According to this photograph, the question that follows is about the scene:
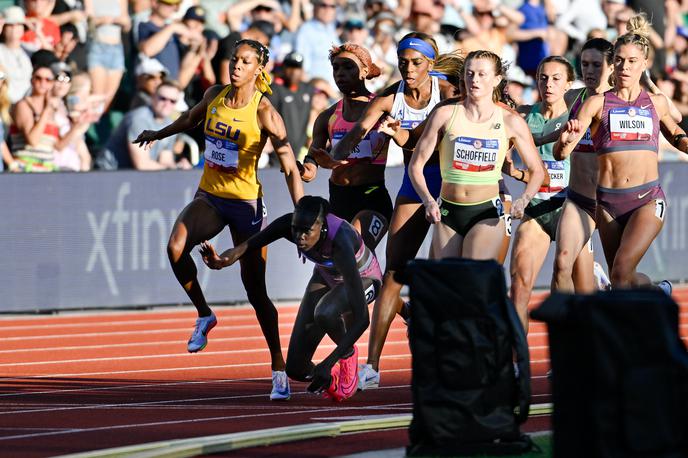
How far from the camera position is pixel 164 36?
16.7 m

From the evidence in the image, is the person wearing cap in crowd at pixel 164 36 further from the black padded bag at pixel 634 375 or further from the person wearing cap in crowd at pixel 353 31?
the black padded bag at pixel 634 375

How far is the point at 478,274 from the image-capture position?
6.83 metres

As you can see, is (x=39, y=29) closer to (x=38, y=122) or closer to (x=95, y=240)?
(x=38, y=122)

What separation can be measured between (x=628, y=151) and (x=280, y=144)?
7.61ft

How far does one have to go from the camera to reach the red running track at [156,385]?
805 centimetres

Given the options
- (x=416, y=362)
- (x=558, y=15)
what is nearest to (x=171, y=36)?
(x=558, y=15)

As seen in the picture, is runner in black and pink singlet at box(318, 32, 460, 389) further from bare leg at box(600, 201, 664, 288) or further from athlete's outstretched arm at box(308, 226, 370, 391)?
bare leg at box(600, 201, 664, 288)

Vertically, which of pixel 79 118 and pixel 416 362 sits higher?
pixel 79 118

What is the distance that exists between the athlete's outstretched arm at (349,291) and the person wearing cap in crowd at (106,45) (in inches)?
304

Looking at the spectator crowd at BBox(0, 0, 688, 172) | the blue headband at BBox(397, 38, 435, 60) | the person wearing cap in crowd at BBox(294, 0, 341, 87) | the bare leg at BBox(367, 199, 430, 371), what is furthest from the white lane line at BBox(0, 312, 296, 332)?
the blue headband at BBox(397, 38, 435, 60)

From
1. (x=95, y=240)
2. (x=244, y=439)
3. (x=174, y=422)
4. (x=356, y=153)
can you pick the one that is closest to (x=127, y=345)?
(x=95, y=240)

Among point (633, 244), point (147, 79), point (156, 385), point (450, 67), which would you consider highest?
point (147, 79)

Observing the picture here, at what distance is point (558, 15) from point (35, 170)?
29.3 ft

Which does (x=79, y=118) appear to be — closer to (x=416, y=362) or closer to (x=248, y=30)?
(x=248, y=30)
